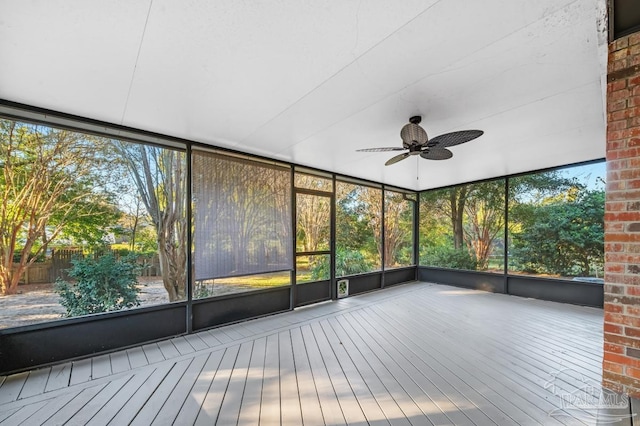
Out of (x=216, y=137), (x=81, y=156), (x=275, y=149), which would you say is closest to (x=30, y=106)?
(x=81, y=156)

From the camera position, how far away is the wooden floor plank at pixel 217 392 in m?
1.81

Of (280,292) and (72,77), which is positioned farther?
(280,292)

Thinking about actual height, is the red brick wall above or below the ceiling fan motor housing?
below

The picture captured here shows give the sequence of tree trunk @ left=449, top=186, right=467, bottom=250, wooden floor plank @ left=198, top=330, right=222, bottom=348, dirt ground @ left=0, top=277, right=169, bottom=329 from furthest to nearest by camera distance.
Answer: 1. tree trunk @ left=449, top=186, right=467, bottom=250
2. wooden floor plank @ left=198, top=330, right=222, bottom=348
3. dirt ground @ left=0, top=277, right=169, bottom=329

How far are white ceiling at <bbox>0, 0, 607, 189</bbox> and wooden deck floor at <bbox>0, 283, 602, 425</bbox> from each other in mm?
2502

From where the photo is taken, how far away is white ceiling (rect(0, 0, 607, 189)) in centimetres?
141

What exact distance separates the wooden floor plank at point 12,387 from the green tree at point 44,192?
0.90 m

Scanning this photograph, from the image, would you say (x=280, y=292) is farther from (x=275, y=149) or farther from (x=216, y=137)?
(x=216, y=137)

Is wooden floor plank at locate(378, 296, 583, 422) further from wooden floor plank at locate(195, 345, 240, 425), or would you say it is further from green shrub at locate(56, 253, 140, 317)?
green shrub at locate(56, 253, 140, 317)

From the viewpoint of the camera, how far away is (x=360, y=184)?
19.2ft

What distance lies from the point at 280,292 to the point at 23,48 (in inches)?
149

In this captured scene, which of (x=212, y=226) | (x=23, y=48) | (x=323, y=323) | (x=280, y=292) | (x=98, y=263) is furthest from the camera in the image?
(x=280, y=292)

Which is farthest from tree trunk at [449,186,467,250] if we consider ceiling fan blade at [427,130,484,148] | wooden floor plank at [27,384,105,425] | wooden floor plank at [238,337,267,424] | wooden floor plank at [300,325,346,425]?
wooden floor plank at [27,384,105,425]

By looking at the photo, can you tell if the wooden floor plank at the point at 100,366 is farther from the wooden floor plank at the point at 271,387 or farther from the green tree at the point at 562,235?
the green tree at the point at 562,235
